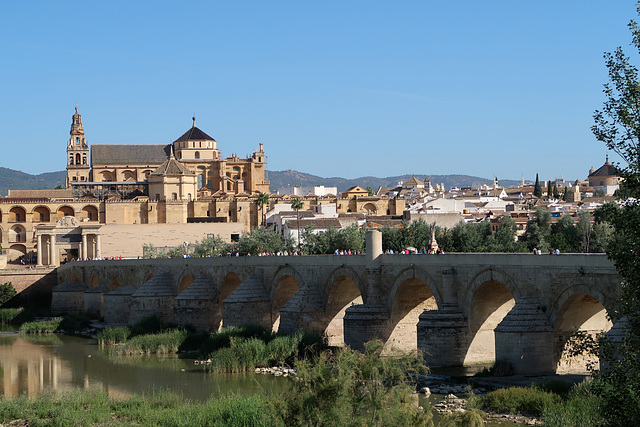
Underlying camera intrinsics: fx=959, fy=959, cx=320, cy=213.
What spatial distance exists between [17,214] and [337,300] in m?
60.0

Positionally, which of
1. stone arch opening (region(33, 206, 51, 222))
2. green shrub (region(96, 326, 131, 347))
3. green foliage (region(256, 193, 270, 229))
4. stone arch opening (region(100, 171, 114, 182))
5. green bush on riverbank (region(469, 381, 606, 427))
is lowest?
green shrub (region(96, 326, 131, 347))

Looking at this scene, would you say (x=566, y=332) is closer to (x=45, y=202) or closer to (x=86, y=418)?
(x=86, y=418)

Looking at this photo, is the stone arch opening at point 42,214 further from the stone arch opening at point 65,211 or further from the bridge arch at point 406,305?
the bridge arch at point 406,305

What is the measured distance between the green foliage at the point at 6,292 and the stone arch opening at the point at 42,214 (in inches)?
1191

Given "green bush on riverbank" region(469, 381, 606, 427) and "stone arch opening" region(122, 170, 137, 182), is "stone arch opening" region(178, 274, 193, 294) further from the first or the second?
"stone arch opening" region(122, 170, 137, 182)

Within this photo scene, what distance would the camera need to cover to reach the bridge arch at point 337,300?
1227 inches

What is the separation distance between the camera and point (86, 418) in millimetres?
19453

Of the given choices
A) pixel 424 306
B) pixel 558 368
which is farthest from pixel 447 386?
pixel 424 306

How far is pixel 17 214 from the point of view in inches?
3356

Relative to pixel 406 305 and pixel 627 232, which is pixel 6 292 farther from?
pixel 627 232

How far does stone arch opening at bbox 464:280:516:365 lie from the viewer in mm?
25078

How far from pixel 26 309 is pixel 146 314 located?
51.7 ft

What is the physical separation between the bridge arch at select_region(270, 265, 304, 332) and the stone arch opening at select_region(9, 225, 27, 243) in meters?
53.4

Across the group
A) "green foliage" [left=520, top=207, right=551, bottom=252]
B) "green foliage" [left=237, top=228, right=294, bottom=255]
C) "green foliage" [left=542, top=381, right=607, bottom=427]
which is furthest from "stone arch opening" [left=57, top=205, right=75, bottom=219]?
"green foliage" [left=542, top=381, right=607, bottom=427]
